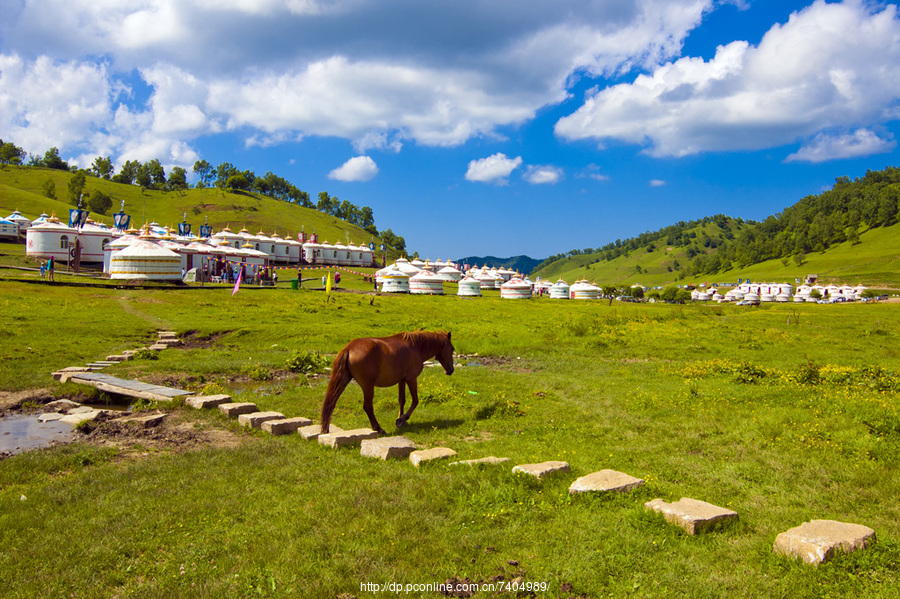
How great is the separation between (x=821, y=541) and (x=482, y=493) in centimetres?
321

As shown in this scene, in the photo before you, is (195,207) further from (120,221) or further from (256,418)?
(256,418)

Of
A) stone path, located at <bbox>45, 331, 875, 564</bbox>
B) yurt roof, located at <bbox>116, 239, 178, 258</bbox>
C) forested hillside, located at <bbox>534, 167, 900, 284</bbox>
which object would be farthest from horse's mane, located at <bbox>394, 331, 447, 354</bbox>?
forested hillside, located at <bbox>534, 167, 900, 284</bbox>

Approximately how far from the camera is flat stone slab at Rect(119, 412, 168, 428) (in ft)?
31.4

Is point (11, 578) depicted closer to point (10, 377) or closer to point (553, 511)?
point (553, 511)

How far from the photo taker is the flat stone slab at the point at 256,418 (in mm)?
9430

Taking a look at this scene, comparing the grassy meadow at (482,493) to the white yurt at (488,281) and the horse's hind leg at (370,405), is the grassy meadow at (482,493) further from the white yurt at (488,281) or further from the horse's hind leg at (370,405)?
the white yurt at (488,281)

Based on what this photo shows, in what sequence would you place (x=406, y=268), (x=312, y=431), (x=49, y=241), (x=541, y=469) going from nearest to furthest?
1. (x=541, y=469)
2. (x=312, y=431)
3. (x=49, y=241)
4. (x=406, y=268)

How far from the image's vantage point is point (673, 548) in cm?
486

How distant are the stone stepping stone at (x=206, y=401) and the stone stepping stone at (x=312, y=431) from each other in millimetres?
2663

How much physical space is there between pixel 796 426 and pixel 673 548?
5780 mm

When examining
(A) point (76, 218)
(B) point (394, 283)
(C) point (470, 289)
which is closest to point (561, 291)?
(C) point (470, 289)

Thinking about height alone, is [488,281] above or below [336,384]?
above

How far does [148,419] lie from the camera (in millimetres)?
9664

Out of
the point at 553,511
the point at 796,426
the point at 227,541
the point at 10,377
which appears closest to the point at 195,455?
the point at 227,541
